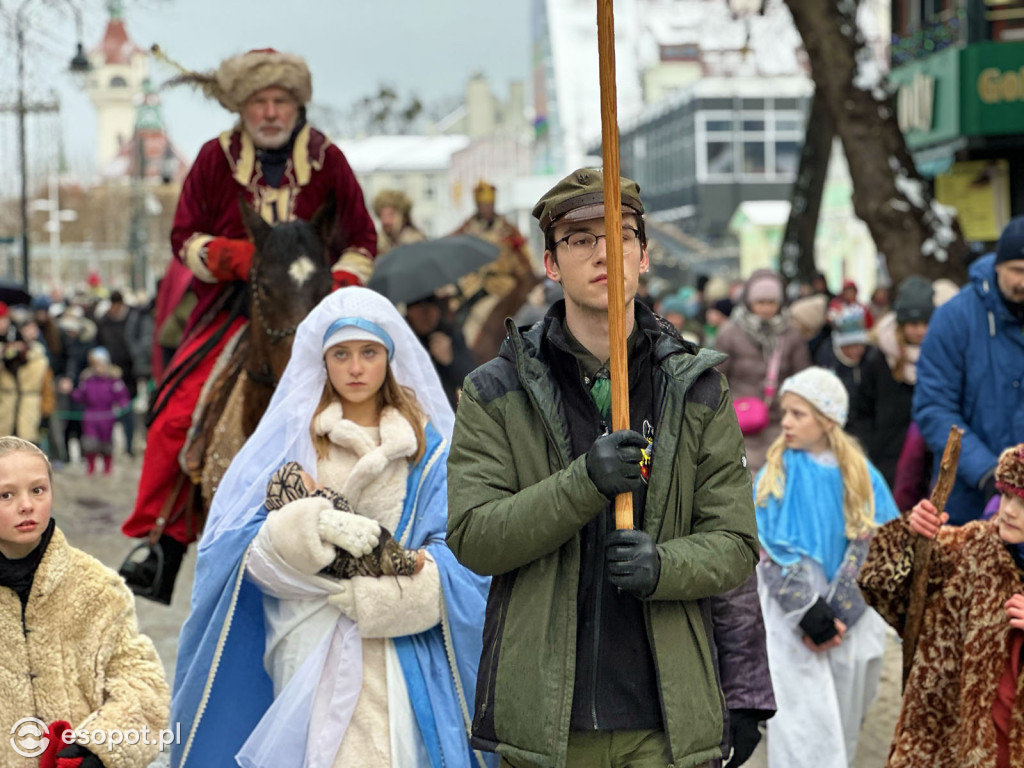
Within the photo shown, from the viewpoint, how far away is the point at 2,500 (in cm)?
445

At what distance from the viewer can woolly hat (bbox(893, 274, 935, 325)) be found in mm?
10211

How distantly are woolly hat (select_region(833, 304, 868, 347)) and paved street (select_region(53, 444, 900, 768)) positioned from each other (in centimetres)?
301

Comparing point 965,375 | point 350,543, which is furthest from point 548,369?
point 965,375

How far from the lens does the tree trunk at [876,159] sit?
16.1 m

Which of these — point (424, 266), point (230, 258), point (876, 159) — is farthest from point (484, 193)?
point (230, 258)

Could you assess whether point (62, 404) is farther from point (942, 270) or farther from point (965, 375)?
point (965, 375)

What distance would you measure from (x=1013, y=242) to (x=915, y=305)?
370 cm

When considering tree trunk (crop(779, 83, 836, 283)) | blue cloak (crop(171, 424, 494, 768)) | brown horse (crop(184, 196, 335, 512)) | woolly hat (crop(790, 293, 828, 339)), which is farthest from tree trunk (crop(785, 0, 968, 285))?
blue cloak (crop(171, 424, 494, 768))

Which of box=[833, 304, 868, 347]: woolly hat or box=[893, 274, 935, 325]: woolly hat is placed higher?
box=[893, 274, 935, 325]: woolly hat

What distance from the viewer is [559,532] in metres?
3.63

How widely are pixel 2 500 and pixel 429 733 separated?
4.88 feet

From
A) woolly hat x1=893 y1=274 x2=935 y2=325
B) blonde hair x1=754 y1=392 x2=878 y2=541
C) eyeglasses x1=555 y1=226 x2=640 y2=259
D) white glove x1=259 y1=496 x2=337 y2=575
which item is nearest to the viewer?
eyeglasses x1=555 y1=226 x2=640 y2=259

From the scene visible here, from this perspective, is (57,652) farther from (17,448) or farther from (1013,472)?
(1013,472)

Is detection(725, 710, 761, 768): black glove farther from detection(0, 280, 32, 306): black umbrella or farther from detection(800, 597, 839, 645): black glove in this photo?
detection(0, 280, 32, 306): black umbrella
